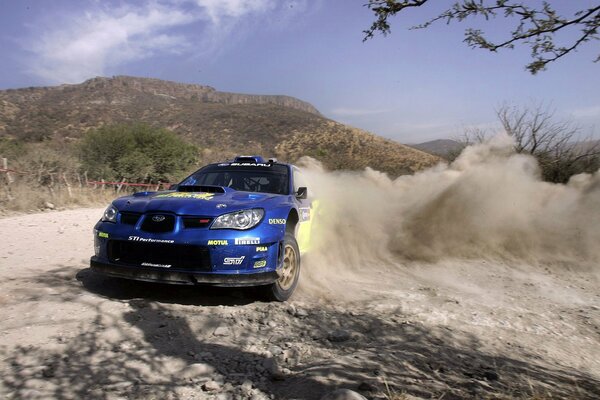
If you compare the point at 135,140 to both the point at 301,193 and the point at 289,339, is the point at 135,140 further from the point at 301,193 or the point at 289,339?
the point at 289,339

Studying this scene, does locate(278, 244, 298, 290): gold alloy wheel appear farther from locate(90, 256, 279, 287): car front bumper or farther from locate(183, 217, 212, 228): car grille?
locate(183, 217, 212, 228): car grille

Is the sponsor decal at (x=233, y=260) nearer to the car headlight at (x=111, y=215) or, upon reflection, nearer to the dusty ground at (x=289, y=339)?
the dusty ground at (x=289, y=339)

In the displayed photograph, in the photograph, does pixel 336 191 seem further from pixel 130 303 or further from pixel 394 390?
pixel 394 390

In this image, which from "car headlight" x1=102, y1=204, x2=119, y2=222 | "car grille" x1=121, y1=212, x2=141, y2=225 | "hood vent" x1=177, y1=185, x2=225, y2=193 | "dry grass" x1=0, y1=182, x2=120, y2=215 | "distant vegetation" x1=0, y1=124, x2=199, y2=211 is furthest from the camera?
"distant vegetation" x1=0, y1=124, x2=199, y2=211

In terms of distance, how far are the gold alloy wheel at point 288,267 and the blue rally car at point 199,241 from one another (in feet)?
0.04

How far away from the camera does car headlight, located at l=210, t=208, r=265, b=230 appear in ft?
13.7

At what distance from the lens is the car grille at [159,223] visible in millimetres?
4188

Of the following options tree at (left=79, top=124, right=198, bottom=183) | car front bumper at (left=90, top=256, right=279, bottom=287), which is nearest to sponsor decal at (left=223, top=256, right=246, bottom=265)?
car front bumper at (left=90, top=256, right=279, bottom=287)

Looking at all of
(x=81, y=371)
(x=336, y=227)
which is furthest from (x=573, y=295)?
(x=81, y=371)

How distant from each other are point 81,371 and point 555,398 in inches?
115

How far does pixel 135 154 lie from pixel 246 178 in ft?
63.3

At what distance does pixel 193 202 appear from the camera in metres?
4.41

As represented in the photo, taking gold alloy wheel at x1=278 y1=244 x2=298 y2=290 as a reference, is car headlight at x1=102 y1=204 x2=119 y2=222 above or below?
above

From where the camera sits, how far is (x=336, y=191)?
376 inches
